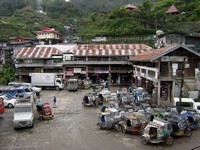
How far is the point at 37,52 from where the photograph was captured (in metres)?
52.4

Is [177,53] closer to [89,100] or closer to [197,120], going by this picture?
[197,120]

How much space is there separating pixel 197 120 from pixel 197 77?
419 inches

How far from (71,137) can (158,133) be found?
7.15 metres

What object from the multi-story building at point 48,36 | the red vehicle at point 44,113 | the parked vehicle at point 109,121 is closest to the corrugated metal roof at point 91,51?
the multi-story building at point 48,36

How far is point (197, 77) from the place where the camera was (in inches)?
1198

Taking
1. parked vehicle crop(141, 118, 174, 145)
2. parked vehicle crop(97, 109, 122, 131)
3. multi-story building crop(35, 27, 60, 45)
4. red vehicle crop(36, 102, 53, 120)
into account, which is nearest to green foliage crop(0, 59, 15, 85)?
multi-story building crop(35, 27, 60, 45)

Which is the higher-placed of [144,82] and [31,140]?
[144,82]

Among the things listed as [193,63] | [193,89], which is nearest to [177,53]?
[193,63]

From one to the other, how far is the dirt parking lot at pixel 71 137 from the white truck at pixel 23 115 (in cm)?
55

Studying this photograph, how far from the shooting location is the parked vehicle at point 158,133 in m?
17.5

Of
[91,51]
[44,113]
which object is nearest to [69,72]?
[91,51]

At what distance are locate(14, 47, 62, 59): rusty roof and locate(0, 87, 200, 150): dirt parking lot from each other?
1035 inches

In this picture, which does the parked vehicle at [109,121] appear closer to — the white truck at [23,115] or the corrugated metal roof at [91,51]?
the white truck at [23,115]

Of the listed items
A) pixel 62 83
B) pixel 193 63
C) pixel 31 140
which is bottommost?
pixel 31 140
